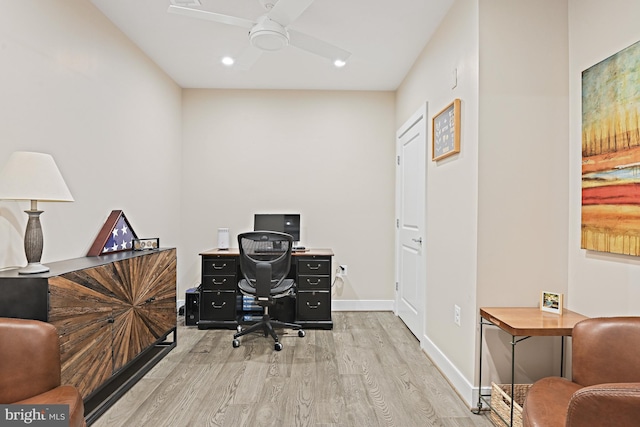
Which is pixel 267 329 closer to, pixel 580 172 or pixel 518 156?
pixel 518 156

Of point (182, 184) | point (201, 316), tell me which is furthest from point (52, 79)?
point (201, 316)

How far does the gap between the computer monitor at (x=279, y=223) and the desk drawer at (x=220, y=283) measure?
69cm

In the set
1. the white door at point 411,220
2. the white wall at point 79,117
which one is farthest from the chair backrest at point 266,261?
the white door at point 411,220

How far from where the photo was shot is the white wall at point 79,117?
6.40 feet

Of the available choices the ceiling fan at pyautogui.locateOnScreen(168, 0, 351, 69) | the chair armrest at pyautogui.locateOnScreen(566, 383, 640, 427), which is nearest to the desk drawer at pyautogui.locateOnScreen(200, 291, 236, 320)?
the ceiling fan at pyautogui.locateOnScreen(168, 0, 351, 69)

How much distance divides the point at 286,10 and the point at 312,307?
8.91 feet

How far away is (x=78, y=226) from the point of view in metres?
2.46

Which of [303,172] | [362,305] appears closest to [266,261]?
[303,172]

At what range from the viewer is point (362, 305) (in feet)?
14.3

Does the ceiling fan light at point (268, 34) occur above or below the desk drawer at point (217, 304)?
above

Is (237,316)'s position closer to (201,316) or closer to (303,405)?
(201,316)

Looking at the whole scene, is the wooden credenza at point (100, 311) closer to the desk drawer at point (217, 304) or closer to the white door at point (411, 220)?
the desk drawer at point (217, 304)

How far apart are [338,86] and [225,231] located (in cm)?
215

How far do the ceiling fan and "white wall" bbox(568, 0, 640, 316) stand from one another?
1427 mm
